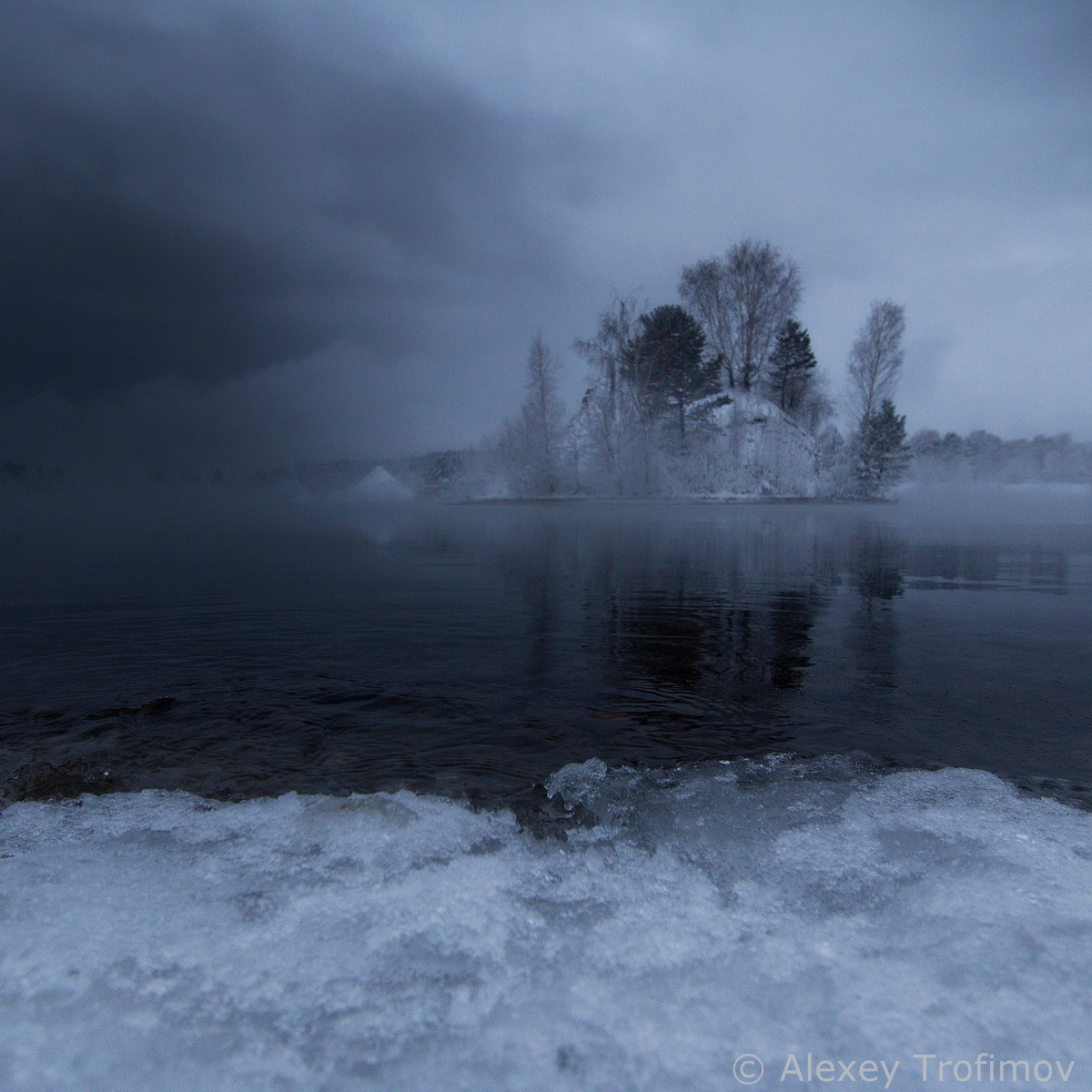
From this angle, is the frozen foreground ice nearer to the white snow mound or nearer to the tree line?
the tree line

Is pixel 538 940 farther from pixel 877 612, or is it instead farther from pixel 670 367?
pixel 670 367

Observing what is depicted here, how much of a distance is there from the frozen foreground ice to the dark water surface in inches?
18.4

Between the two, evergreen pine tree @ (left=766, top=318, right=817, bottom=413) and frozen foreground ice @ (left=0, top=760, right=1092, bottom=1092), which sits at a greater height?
evergreen pine tree @ (left=766, top=318, right=817, bottom=413)

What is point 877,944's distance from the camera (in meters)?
1.84

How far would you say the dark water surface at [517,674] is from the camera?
3.28 meters

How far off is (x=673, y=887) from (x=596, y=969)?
50cm

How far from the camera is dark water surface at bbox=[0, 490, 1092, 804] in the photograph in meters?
3.28

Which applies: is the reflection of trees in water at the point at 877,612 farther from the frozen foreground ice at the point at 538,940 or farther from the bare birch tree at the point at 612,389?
the bare birch tree at the point at 612,389

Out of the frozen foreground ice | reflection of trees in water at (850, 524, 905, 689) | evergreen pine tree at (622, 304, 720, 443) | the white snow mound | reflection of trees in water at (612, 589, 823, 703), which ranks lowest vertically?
reflection of trees in water at (850, 524, 905, 689)

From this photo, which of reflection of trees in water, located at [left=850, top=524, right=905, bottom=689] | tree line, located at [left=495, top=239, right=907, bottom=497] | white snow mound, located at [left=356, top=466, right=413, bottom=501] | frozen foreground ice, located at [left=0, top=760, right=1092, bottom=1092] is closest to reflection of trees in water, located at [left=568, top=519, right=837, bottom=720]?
reflection of trees in water, located at [left=850, top=524, right=905, bottom=689]

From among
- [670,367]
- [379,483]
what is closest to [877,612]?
[670,367]

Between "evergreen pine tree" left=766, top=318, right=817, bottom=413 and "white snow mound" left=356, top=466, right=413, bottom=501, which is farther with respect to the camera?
"white snow mound" left=356, top=466, right=413, bottom=501

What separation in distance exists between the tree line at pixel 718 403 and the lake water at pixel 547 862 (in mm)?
39041

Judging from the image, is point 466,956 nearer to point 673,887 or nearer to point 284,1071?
point 284,1071
